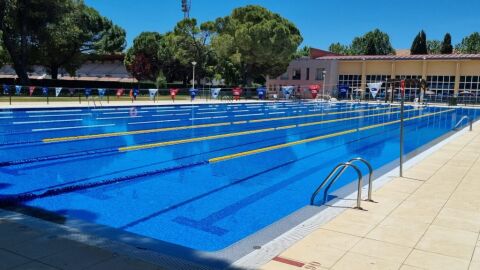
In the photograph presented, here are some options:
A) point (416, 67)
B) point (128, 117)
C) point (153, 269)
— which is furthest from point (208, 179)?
point (416, 67)

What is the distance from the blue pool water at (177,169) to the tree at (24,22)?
17.4 m

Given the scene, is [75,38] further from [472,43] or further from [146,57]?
[472,43]

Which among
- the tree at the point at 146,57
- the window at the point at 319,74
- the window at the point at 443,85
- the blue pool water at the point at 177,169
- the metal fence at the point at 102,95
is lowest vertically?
the blue pool water at the point at 177,169

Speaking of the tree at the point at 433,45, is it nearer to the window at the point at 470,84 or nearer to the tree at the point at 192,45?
the window at the point at 470,84

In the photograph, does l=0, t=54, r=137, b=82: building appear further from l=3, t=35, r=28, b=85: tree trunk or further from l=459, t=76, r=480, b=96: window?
l=459, t=76, r=480, b=96: window

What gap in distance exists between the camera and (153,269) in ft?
13.3

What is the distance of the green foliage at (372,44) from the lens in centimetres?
7494

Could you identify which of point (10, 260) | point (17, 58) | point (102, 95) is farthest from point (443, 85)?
point (10, 260)

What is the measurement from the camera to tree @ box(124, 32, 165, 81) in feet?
167

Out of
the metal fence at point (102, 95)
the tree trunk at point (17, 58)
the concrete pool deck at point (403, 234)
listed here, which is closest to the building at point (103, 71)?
the metal fence at point (102, 95)

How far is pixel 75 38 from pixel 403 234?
41.8 m

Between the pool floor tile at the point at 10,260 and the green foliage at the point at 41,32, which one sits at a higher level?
the green foliage at the point at 41,32

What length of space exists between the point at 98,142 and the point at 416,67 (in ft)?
132

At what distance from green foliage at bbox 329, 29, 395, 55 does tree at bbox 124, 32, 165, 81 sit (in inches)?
1512
